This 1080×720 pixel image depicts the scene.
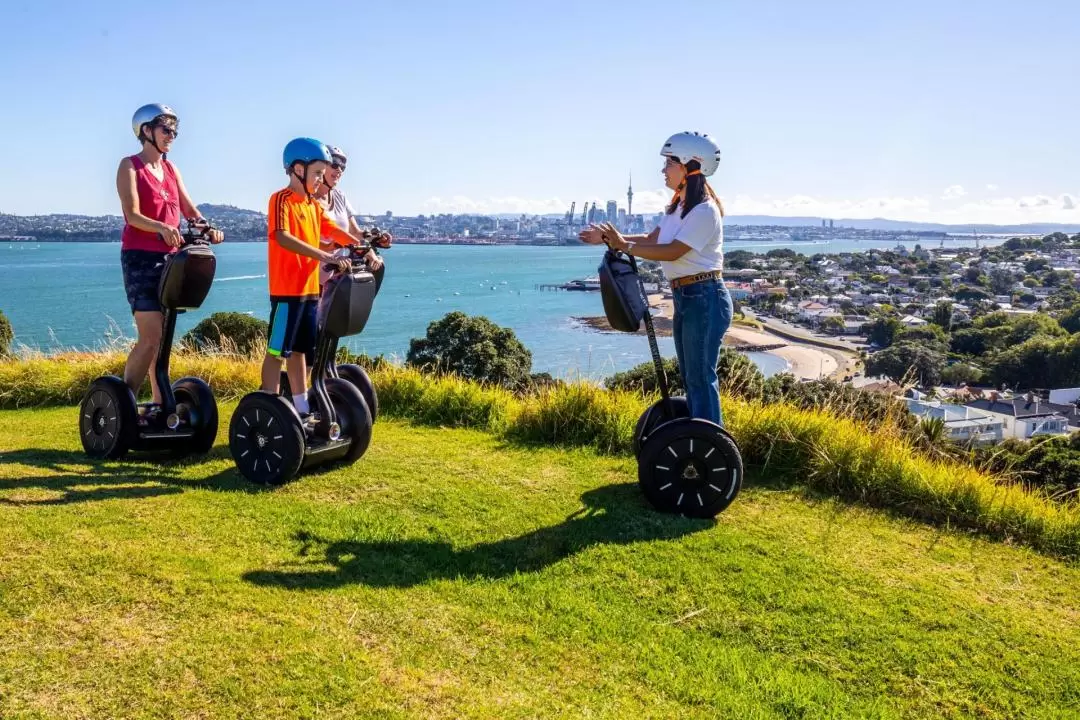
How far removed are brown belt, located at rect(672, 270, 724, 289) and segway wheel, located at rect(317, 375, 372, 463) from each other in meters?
2.26

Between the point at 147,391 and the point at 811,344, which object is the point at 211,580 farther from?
the point at 811,344

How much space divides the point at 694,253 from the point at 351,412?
251cm

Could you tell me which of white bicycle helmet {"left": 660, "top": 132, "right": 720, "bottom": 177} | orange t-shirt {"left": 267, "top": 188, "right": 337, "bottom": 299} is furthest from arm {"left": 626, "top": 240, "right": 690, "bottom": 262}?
orange t-shirt {"left": 267, "top": 188, "right": 337, "bottom": 299}

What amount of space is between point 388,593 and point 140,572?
3.67 feet

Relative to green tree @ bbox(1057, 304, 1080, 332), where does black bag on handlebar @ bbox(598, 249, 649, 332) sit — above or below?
above

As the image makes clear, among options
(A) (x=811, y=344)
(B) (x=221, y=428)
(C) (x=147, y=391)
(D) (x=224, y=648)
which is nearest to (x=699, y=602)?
(D) (x=224, y=648)

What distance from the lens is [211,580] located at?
3.59 m

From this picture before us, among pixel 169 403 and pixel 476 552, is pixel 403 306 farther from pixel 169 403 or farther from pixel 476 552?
pixel 476 552

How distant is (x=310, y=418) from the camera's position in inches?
206

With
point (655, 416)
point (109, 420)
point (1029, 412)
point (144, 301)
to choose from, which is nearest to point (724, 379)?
point (655, 416)

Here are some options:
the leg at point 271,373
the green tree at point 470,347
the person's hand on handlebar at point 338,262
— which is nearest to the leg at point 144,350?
the leg at point 271,373

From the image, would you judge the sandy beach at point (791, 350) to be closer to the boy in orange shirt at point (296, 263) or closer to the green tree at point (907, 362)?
the green tree at point (907, 362)

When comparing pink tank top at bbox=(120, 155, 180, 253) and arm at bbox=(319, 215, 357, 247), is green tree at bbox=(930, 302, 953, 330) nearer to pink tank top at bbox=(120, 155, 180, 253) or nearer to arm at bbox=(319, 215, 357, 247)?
arm at bbox=(319, 215, 357, 247)

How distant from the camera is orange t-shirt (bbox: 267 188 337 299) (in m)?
4.86
